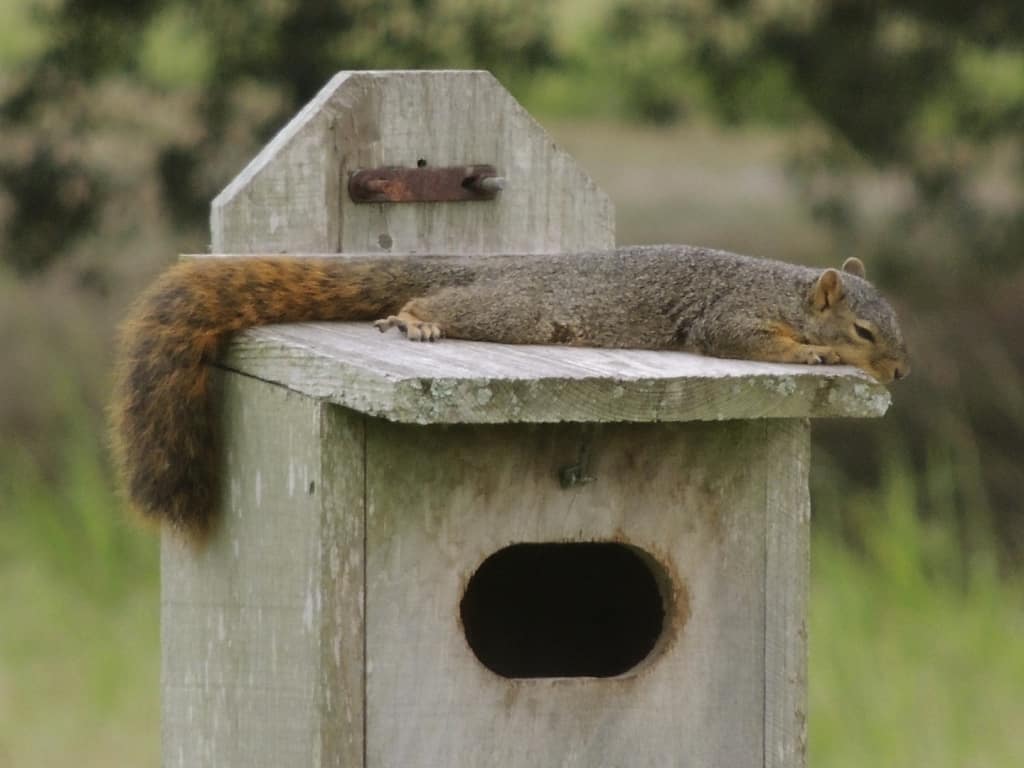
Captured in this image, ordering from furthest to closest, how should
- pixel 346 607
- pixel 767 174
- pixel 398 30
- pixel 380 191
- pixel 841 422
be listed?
1. pixel 767 174
2. pixel 841 422
3. pixel 398 30
4. pixel 380 191
5. pixel 346 607

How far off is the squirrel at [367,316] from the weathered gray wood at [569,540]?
245mm

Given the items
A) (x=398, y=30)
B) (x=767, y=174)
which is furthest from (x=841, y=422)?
(x=398, y=30)

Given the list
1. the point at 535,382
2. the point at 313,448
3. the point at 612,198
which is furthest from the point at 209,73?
the point at 535,382

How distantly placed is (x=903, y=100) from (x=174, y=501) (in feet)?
15.5

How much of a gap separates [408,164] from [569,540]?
29.8 inches

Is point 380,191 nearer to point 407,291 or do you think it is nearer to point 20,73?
point 407,291

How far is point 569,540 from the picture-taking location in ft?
7.86

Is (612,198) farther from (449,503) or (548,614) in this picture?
(449,503)

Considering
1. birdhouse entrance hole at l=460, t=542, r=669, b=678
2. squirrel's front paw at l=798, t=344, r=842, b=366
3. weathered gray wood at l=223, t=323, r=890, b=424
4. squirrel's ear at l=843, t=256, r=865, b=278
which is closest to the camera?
weathered gray wood at l=223, t=323, r=890, b=424

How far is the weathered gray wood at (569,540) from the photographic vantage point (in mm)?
2314

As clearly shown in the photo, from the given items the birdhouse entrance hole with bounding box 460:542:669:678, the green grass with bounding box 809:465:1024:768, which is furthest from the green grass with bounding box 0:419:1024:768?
the birdhouse entrance hole with bounding box 460:542:669:678

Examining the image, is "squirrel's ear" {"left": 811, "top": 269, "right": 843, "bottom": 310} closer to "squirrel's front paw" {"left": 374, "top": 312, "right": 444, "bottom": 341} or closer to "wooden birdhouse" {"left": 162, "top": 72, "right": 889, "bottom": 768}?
"wooden birdhouse" {"left": 162, "top": 72, "right": 889, "bottom": 768}

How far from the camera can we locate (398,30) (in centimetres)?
643

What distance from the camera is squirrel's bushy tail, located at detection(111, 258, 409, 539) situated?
2529 millimetres
